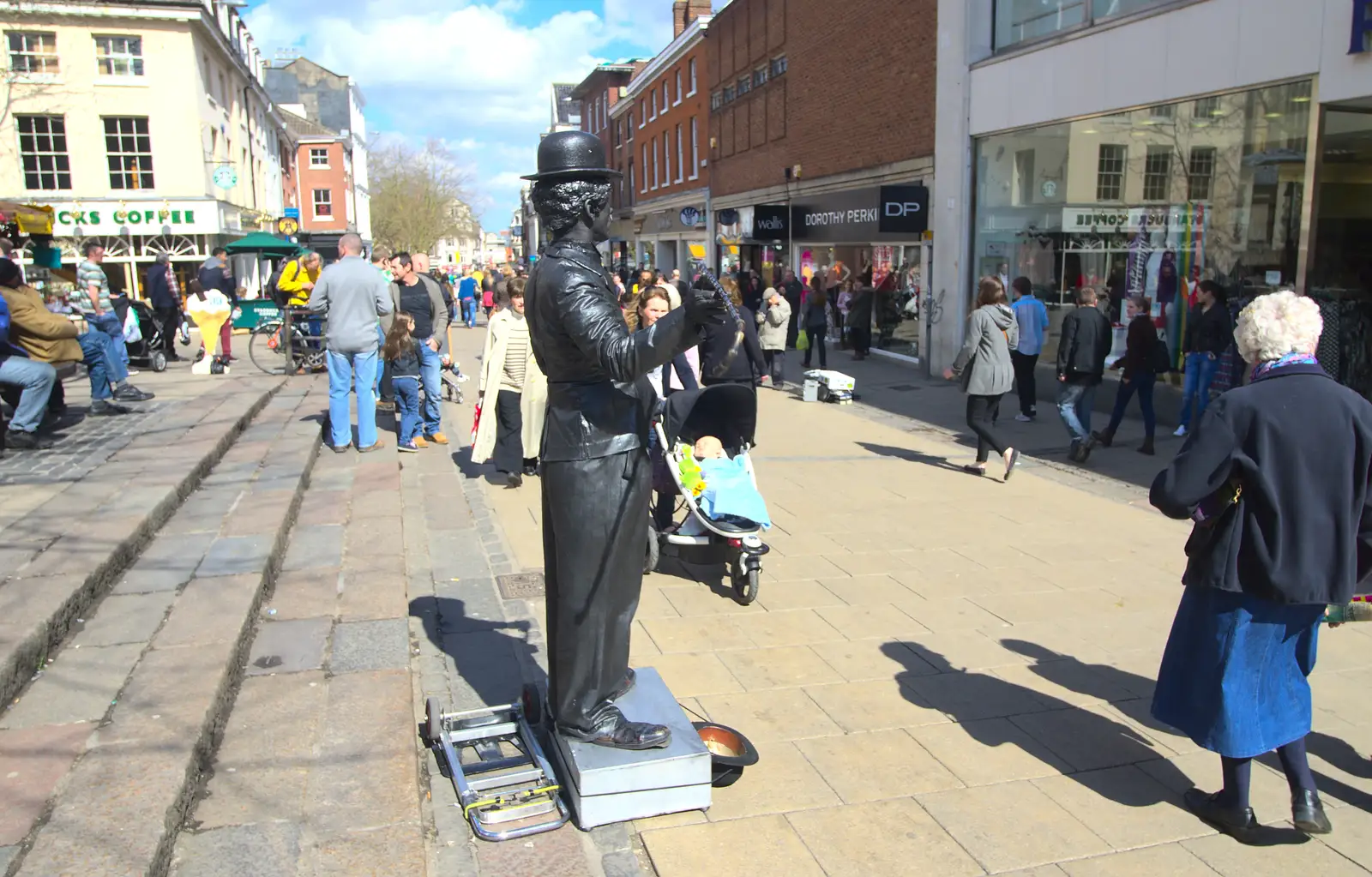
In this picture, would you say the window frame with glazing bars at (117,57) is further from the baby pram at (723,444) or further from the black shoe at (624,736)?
the black shoe at (624,736)

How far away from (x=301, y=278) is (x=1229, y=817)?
49.8ft

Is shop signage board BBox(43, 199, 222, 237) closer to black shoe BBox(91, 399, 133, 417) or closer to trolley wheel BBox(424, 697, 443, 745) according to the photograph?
black shoe BBox(91, 399, 133, 417)

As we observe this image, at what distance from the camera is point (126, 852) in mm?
2828

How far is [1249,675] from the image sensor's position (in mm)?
3244

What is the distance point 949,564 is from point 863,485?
2.40m

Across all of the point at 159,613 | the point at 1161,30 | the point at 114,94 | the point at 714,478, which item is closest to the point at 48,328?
the point at 159,613

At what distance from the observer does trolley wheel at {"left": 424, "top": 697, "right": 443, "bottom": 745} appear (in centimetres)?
380

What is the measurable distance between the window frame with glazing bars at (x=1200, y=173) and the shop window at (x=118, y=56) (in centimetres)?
2889

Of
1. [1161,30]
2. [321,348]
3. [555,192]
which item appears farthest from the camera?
[321,348]

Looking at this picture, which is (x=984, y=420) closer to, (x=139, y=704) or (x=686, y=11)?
(x=139, y=704)

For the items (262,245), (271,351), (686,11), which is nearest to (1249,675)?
(271,351)

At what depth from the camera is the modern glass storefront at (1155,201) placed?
10.3 m

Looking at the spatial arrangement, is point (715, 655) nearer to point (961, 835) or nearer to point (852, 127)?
point (961, 835)

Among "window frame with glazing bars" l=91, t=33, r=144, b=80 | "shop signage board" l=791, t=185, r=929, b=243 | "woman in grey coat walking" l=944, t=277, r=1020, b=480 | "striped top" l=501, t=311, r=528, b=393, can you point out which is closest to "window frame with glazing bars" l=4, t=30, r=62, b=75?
"window frame with glazing bars" l=91, t=33, r=144, b=80
